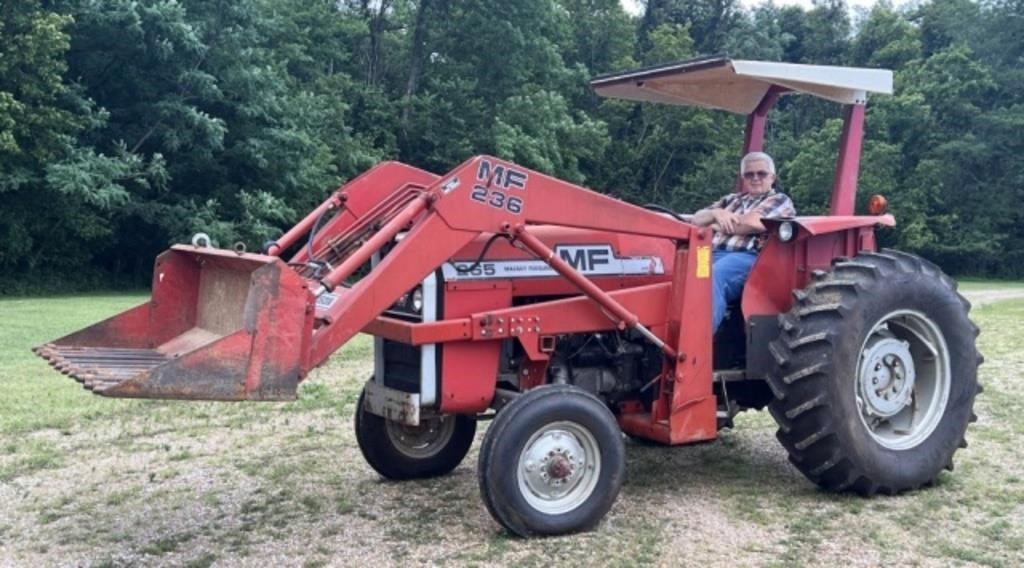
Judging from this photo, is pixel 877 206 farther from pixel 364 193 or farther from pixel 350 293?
pixel 350 293

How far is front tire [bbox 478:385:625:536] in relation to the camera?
5219mm

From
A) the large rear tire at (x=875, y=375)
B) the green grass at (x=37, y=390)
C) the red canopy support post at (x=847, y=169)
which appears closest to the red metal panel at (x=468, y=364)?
the large rear tire at (x=875, y=375)

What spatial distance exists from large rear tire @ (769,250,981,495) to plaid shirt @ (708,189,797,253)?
1.57 ft

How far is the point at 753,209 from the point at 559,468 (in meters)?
2.31

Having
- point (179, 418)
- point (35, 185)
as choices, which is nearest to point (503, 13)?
point (35, 185)

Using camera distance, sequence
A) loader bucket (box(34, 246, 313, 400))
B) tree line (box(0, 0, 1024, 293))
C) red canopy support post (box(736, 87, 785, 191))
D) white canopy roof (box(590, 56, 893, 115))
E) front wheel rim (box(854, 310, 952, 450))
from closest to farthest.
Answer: loader bucket (box(34, 246, 313, 400)) → white canopy roof (box(590, 56, 893, 115)) → front wheel rim (box(854, 310, 952, 450)) → red canopy support post (box(736, 87, 785, 191)) → tree line (box(0, 0, 1024, 293))

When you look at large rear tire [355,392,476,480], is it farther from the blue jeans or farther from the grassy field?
the blue jeans

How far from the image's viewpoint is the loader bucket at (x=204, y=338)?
14.9ft

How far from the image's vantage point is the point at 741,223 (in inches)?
253

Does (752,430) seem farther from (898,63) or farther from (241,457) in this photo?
(898,63)

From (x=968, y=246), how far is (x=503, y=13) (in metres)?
21.0

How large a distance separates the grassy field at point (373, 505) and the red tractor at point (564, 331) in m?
0.28

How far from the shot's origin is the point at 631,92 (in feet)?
24.8

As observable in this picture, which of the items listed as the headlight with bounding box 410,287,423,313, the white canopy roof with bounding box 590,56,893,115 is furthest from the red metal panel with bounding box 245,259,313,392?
the white canopy roof with bounding box 590,56,893,115
